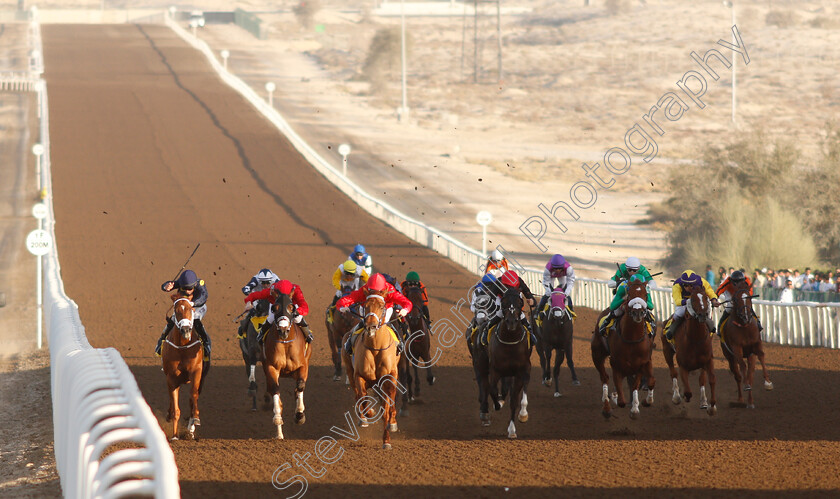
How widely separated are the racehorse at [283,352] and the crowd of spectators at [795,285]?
11659 millimetres

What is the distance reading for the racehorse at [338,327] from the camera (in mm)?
14906

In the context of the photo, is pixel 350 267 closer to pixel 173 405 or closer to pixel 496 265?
pixel 496 265

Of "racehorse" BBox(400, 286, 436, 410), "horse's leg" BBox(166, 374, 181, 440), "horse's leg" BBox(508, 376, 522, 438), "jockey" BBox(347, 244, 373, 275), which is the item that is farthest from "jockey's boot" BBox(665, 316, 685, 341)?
"horse's leg" BBox(166, 374, 181, 440)

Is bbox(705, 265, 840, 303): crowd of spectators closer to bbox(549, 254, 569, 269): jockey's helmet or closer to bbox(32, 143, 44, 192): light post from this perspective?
bbox(549, 254, 569, 269): jockey's helmet

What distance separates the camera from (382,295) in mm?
11391

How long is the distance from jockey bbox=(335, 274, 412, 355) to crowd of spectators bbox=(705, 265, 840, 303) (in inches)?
441

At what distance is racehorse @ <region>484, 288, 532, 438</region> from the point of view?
11656 mm

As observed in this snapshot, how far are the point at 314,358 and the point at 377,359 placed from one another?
7064mm

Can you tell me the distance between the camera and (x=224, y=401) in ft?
47.4

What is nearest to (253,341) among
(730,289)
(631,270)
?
(631,270)

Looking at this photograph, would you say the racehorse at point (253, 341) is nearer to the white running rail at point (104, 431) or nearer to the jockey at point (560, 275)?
the white running rail at point (104, 431)

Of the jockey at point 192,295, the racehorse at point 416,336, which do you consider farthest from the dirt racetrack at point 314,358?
the jockey at point 192,295

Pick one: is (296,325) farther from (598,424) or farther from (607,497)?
(607,497)

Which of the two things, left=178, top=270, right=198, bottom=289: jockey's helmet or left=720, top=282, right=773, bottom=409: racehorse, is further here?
left=720, top=282, right=773, bottom=409: racehorse
